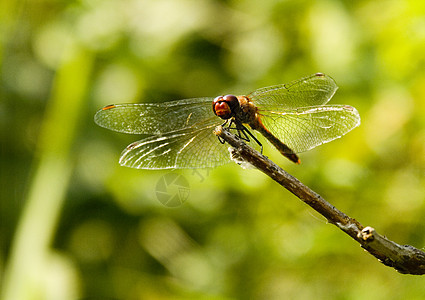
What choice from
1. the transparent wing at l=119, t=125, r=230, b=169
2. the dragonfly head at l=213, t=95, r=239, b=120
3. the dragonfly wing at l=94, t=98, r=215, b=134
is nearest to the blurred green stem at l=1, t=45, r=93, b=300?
the dragonfly wing at l=94, t=98, r=215, b=134

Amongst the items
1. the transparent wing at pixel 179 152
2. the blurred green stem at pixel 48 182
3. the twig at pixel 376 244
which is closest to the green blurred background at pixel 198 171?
the blurred green stem at pixel 48 182

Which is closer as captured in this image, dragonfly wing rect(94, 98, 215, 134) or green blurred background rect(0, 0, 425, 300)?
dragonfly wing rect(94, 98, 215, 134)

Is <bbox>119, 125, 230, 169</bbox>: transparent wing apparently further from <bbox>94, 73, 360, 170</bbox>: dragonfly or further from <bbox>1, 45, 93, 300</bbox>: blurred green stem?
<bbox>1, 45, 93, 300</bbox>: blurred green stem

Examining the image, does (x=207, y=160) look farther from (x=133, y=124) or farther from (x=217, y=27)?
(x=217, y=27)

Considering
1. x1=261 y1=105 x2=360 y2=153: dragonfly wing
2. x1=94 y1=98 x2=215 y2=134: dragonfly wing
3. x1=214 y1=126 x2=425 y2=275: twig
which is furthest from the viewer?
x1=94 y1=98 x2=215 y2=134: dragonfly wing

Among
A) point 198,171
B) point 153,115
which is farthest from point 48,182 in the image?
point 153,115
